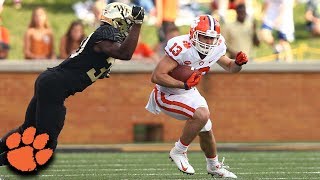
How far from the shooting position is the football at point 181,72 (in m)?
8.95

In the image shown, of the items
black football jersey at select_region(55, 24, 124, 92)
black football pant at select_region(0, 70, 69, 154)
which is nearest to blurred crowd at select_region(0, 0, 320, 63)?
black football jersey at select_region(55, 24, 124, 92)

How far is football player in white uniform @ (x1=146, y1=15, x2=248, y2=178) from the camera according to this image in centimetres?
882

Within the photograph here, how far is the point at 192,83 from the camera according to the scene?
28.7ft

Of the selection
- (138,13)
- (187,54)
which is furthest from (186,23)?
(138,13)

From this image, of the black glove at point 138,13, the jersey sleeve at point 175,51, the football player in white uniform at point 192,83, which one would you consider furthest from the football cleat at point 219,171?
the black glove at point 138,13

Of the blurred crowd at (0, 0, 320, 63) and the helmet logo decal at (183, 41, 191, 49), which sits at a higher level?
the helmet logo decal at (183, 41, 191, 49)

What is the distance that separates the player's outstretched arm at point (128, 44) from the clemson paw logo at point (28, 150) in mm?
842

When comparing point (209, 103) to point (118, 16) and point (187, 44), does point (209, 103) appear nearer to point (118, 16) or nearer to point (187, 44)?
point (187, 44)

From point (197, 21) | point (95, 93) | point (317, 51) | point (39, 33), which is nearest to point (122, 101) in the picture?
point (95, 93)

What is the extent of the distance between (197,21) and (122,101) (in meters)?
5.16

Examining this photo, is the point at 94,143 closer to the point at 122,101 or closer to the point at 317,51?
the point at 122,101

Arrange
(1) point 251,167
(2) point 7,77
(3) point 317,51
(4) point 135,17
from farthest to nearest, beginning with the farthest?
(3) point 317,51, (2) point 7,77, (1) point 251,167, (4) point 135,17

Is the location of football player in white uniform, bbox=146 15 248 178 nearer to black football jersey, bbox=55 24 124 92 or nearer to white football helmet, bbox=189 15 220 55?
white football helmet, bbox=189 15 220 55

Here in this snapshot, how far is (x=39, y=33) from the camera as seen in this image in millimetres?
13961
